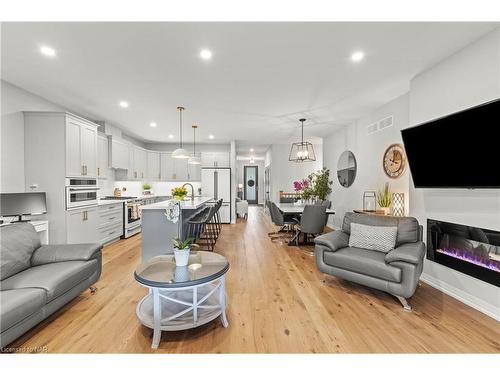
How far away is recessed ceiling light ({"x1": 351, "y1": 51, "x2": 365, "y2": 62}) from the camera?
2.64m

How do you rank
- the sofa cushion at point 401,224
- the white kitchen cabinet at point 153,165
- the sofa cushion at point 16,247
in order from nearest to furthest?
the sofa cushion at point 16,247, the sofa cushion at point 401,224, the white kitchen cabinet at point 153,165

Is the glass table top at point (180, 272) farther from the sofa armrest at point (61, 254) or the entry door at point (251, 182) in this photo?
the entry door at point (251, 182)

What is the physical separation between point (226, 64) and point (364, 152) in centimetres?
358

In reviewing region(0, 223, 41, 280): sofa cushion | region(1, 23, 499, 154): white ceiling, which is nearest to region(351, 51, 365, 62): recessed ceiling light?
region(1, 23, 499, 154): white ceiling

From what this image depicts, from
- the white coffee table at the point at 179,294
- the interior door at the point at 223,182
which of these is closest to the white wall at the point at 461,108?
the white coffee table at the point at 179,294

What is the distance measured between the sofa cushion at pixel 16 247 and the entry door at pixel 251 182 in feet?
41.0

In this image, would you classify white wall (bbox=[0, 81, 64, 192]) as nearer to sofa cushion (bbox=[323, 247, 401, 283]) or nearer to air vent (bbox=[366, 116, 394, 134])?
sofa cushion (bbox=[323, 247, 401, 283])

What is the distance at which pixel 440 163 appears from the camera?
8.77ft

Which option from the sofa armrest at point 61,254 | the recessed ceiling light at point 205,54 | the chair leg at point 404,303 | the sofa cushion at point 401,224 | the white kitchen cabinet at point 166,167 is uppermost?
the recessed ceiling light at point 205,54

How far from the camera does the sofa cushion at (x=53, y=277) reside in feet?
6.82

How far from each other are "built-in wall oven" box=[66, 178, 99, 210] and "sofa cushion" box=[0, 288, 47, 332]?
7.38 feet

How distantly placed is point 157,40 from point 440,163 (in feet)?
10.7
